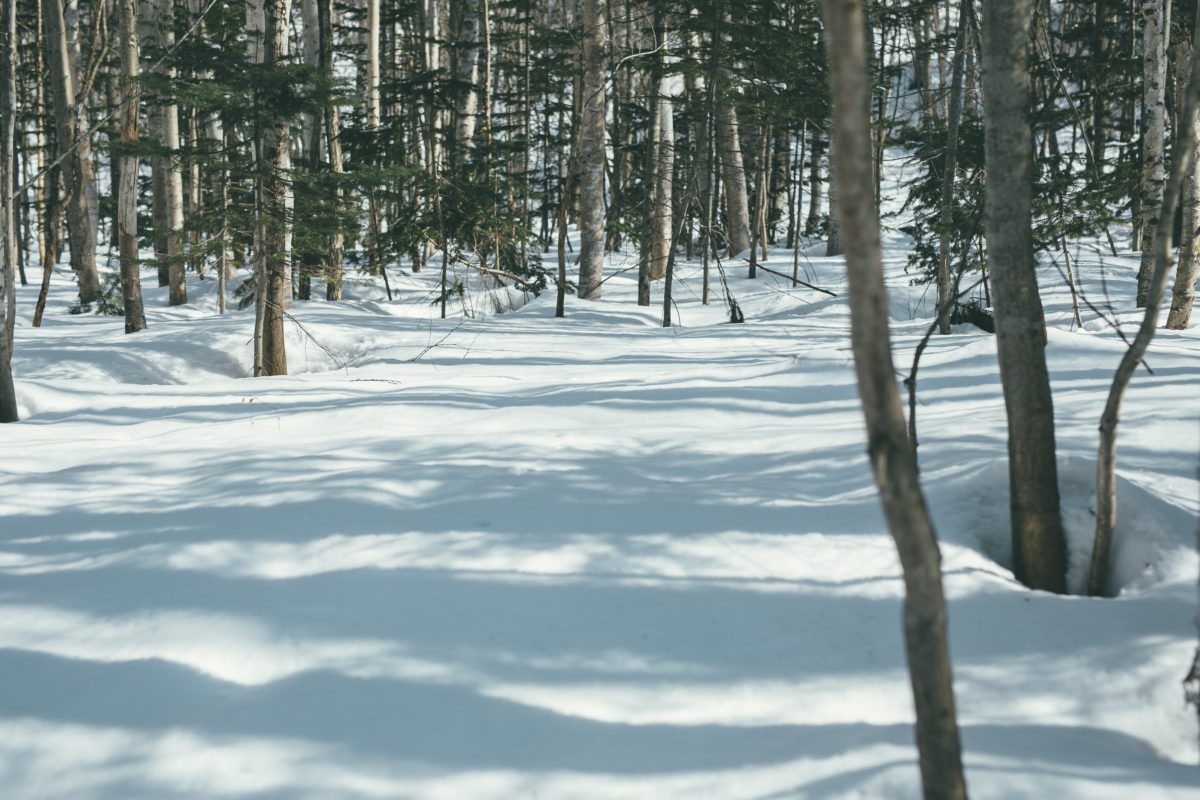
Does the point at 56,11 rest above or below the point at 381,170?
above

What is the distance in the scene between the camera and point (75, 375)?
8.44 metres

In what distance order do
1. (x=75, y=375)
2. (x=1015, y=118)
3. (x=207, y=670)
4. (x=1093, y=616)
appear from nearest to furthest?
(x=207, y=670) < (x=1093, y=616) < (x=1015, y=118) < (x=75, y=375)

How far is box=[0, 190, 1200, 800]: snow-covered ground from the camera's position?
2170 mm

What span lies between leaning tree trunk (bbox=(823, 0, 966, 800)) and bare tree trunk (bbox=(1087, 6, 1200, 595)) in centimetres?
128

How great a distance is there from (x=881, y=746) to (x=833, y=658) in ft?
1.70

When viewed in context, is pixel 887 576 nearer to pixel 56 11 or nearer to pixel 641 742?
pixel 641 742

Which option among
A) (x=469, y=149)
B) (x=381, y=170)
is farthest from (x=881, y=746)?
(x=469, y=149)

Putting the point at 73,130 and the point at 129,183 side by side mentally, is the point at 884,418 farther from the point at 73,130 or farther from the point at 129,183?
the point at 73,130

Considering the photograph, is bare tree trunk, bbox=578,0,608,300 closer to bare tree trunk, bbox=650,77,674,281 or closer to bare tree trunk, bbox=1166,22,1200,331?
bare tree trunk, bbox=650,77,674,281

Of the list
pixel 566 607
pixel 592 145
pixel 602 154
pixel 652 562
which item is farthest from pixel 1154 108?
pixel 566 607

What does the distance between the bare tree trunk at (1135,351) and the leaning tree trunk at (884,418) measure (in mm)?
1279

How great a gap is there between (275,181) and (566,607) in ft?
20.5

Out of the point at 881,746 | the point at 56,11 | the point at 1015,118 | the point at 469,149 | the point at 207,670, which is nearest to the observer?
the point at 881,746

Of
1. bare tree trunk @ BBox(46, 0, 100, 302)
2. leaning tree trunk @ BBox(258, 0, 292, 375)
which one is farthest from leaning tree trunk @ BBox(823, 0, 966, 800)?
bare tree trunk @ BBox(46, 0, 100, 302)
